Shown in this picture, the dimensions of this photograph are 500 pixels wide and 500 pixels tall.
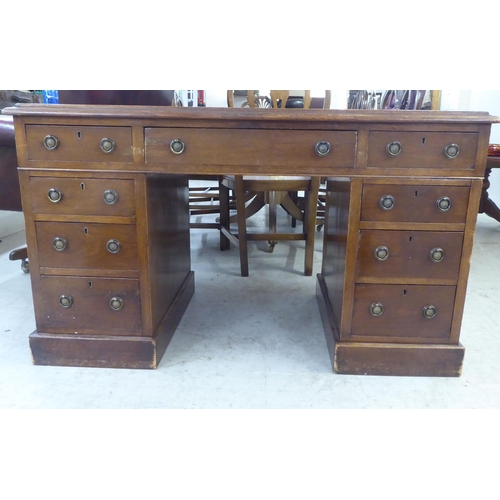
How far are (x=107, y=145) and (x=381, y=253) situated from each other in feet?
2.84

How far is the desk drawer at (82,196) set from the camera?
1.24 m

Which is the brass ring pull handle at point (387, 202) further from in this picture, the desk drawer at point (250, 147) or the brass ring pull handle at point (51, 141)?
the brass ring pull handle at point (51, 141)

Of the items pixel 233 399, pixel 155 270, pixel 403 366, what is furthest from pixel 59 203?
pixel 403 366

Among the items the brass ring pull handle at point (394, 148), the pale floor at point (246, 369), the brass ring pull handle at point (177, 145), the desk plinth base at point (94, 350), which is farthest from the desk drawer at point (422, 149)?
the desk plinth base at point (94, 350)

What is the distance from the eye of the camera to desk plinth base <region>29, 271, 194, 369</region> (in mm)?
1336

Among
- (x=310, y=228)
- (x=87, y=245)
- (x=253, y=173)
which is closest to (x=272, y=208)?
(x=310, y=228)

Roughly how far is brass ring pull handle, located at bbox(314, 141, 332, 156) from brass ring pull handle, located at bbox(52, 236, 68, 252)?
2.65ft

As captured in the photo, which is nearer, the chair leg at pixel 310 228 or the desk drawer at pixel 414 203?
the desk drawer at pixel 414 203

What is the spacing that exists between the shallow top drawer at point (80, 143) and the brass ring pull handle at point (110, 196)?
0.09m

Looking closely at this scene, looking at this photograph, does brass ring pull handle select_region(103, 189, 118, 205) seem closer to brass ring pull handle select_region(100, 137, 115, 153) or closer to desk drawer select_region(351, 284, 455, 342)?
brass ring pull handle select_region(100, 137, 115, 153)

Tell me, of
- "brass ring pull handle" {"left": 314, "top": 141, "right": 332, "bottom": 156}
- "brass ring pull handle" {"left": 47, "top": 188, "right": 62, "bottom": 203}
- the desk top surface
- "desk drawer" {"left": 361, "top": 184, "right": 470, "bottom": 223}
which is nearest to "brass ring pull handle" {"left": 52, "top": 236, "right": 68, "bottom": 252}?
"brass ring pull handle" {"left": 47, "top": 188, "right": 62, "bottom": 203}

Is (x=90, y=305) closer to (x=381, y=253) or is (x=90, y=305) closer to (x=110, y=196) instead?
(x=110, y=196)

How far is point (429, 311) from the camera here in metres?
1.29

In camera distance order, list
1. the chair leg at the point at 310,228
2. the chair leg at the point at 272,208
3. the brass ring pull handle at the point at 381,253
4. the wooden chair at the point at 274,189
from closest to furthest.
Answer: the brass ring pull handle at the point at 381,253
the wooden chair at the point at 274,189
the chair leg at the point at 310,228
the chair leg at the point at 272,208
